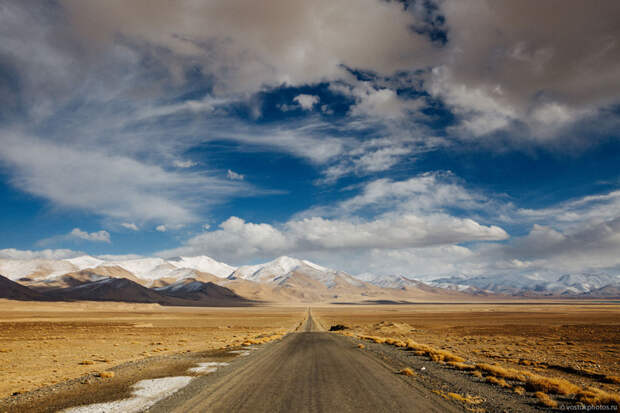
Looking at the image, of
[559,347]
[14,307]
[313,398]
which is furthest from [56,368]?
[14,307]

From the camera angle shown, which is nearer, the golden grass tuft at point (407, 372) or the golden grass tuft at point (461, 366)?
the golden grass tuft at point (407, 372)

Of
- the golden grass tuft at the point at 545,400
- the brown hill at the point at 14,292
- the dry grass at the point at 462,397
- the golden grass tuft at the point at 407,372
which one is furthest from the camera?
the brown hill at the point at 14,292

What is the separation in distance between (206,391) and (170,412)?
286 centimetres

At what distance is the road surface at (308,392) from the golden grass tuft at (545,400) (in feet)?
12.3

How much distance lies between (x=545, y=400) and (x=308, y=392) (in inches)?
355

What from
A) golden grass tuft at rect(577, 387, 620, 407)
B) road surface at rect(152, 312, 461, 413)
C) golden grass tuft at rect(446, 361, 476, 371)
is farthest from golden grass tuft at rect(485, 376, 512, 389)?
road surface at rect(152, 312, 461, 413)

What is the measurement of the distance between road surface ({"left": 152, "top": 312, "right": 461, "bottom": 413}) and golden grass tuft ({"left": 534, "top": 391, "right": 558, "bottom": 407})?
3738 mm

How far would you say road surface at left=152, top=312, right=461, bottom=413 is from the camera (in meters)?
12.0

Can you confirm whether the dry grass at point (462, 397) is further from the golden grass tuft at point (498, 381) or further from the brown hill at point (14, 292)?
the brown hill at point (14, 292)

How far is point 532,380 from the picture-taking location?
15781mm

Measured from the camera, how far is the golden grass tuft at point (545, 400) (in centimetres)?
1272

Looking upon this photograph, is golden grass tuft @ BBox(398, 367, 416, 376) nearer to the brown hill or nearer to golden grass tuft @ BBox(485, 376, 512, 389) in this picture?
golden grass tuft @ BBox(485, 376, 512, 389)

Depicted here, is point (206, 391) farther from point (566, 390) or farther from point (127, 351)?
point (127, 351)

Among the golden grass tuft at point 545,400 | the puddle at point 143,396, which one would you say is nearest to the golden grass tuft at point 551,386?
the golden grass tuft at point 545,400
